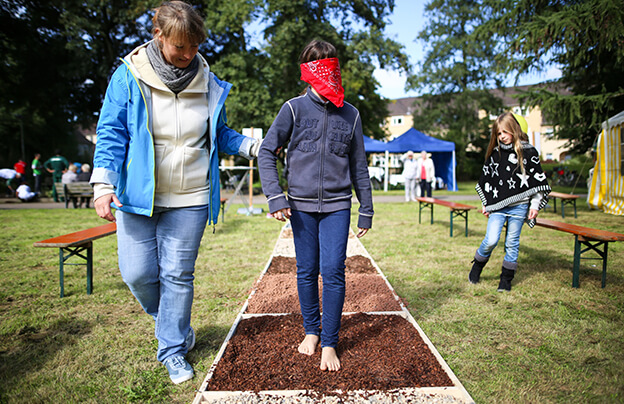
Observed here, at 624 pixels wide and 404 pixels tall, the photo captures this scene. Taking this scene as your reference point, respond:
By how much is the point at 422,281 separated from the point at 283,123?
307cm

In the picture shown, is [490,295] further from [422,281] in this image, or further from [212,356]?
[212,356]

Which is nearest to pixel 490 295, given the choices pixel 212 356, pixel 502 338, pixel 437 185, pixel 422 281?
pixel 422 281

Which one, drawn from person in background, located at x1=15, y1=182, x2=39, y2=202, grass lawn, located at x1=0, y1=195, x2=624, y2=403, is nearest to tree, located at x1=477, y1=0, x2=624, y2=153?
grass lawn, located at x1=0, y1=195, x2=624, y2=403

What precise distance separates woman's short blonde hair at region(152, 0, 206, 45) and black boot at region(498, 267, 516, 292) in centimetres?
375

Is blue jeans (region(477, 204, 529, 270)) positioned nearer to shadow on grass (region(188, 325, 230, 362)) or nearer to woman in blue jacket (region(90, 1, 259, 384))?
shadow on grass (region(188, 325, 230, 362))

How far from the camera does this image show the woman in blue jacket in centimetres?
230

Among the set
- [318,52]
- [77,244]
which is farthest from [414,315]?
[77,244]

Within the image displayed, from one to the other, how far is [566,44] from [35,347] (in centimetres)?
1300

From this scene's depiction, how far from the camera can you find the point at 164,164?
2445mm

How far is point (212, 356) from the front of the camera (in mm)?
2854

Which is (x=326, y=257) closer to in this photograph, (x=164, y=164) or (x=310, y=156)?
(x=310, y=156)

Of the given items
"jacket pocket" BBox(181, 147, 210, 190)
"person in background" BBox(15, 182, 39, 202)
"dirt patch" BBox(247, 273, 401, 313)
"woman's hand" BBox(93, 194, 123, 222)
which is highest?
"jacket pocket" BBox(181, 147, 210, 190)

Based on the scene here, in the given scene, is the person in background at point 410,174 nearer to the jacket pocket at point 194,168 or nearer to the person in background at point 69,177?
the person in background at point 69,177

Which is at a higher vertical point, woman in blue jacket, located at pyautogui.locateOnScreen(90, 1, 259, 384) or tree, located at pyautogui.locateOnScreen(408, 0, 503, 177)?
tree, located at pyautogui.locateOnScreen(408, 0, 503, 177)
